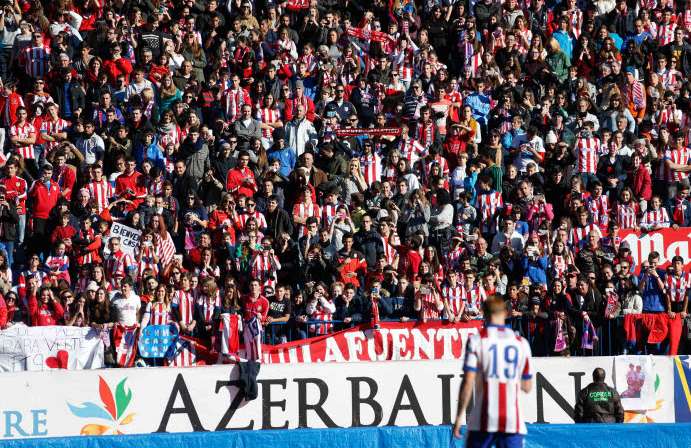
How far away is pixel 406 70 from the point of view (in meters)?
23.9

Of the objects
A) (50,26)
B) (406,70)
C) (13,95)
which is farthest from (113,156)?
(406,70)

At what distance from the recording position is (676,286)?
18.5m

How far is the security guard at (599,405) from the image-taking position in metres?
14.8

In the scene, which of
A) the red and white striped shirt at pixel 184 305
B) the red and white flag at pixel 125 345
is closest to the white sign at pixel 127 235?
the red and white striped shirt at pixel 184 305

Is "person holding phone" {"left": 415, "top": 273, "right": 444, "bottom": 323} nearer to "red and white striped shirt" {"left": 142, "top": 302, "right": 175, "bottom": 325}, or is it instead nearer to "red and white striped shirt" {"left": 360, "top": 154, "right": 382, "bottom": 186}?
"red and white striped shirt" {"left": 142, "top": 302, "right": 175, "bottom": 325}

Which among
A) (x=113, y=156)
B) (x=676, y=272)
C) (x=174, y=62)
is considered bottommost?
(x=676, y=272)

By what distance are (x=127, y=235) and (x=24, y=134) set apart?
10.1ft

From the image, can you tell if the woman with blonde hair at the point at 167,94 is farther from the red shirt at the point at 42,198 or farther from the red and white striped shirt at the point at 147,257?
the red and white striped shirt at the point at 147,257

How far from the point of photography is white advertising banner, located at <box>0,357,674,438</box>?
1680 cm

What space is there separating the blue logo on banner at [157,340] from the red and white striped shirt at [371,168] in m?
5.16

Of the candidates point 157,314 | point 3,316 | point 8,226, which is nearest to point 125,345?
point 157,314

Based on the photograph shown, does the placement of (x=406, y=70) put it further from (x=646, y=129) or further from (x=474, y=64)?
(x=646, y=129)

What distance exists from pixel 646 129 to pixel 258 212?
720cm

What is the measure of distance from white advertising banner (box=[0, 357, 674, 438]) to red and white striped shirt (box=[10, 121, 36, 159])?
5.05 metres
